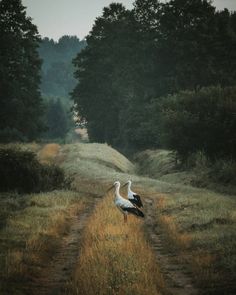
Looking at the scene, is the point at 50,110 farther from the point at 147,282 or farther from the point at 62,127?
the point at 147,282

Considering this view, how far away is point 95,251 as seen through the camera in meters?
14.4

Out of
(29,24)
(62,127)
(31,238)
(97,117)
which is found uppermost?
(29,24)

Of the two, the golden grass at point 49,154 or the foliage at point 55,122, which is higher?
the golden grass at point 49,154

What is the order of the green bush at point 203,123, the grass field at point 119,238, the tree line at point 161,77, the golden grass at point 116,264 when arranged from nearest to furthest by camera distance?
the golden grass at point 116,264 → the grass field at point 119,238 → the green bush at point 203,123 → the tree line at point 161,77

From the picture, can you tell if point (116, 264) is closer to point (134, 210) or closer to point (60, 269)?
point (60, 269)

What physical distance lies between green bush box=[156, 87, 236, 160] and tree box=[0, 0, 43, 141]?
83.0 ft

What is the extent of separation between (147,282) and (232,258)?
3.22 m

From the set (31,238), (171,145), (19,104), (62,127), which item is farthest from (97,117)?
(31,238)

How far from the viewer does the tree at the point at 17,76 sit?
64.4m

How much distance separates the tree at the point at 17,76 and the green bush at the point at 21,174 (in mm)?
32468

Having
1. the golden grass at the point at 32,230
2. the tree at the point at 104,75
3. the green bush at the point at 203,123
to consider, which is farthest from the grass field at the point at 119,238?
A: the tree at the point at 104,75

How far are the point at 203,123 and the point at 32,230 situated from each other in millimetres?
25667

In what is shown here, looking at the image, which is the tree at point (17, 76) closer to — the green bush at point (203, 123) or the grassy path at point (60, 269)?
the green bush at point (203, 123)

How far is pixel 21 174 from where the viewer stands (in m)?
29.5
